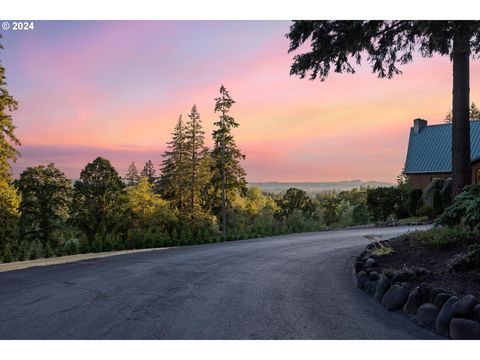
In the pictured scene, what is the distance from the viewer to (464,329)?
3992 mm

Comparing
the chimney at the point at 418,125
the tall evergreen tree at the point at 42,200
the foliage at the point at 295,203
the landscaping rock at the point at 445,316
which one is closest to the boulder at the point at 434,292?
the landscaping rock at the point at 445,316

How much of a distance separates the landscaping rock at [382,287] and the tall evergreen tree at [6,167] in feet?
52.9

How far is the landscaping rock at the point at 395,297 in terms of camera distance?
16.9ft

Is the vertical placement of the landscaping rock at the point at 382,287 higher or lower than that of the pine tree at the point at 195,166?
lower

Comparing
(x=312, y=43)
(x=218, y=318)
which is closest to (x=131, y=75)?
(x=312, y=43)

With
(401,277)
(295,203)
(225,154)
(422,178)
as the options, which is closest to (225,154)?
(225,154)

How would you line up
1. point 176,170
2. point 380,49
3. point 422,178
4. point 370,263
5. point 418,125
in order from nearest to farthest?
point 370,263 < point 380,49 < point 422,178 < point 418,125 < point 176,170

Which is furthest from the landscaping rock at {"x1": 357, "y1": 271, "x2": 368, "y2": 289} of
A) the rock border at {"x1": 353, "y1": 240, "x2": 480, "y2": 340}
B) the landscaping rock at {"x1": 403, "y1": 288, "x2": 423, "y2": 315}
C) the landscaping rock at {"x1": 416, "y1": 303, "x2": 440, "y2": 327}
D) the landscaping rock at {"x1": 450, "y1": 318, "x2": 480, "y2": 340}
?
the landscaping rock at {"x1": 450, "y1": 318, "x2": 480, "y2": 340}

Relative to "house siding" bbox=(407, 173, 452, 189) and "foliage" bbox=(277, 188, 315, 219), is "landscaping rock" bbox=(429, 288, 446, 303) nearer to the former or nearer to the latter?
"house siding" bbox=(407, 173, 452, 189)

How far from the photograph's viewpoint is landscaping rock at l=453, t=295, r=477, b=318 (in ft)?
13.7

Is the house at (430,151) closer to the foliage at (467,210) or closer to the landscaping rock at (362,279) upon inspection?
the foliage at (467,210)

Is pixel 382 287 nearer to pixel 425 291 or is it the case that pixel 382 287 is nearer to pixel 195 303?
pixel 425 291

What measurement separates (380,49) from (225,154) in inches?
817

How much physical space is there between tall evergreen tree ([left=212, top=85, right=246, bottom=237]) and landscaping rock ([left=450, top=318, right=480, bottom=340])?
2537 cm
